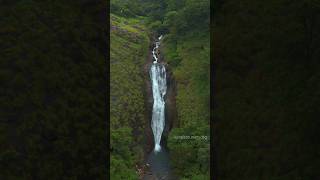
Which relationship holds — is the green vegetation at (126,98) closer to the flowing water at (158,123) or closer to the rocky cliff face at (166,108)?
the rocky cliff face at (166,108)

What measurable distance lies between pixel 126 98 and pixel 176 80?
259 centimetres

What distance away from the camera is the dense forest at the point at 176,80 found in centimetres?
1664

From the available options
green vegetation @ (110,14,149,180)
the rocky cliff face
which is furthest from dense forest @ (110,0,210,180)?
the rocky cliff face

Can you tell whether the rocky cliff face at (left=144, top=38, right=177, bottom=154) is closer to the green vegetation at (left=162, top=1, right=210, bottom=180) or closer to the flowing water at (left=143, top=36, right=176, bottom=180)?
the flowing water at (left=143, top=36, right=176, bottom=180)

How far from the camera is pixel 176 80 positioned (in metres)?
20.0
